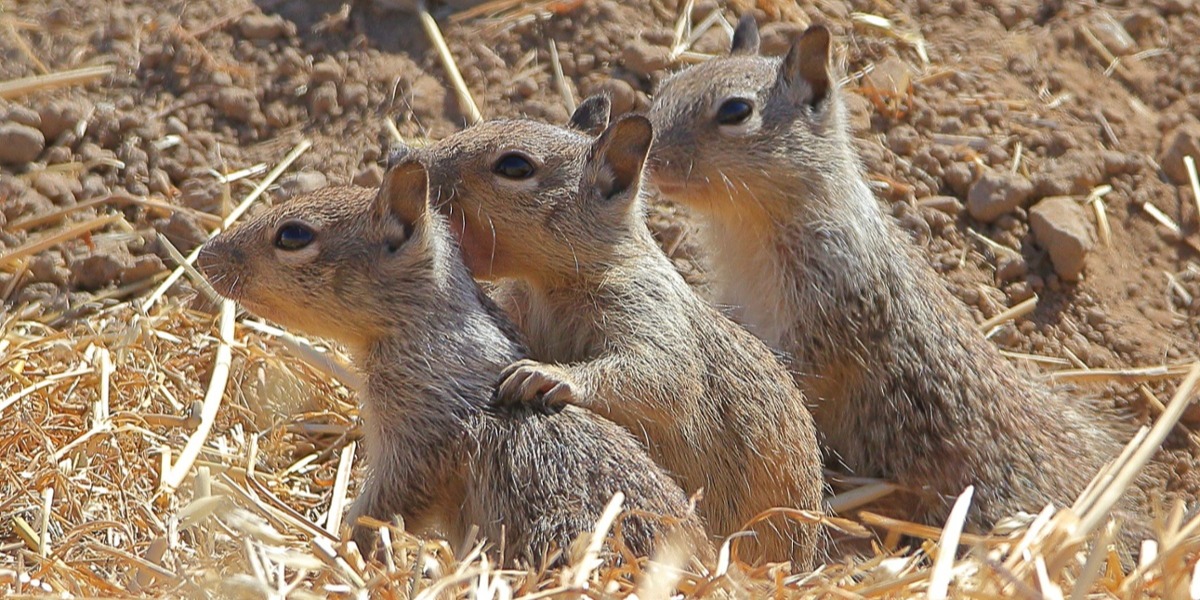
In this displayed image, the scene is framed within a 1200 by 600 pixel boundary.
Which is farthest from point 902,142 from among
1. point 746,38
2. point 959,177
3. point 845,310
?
point 845,310

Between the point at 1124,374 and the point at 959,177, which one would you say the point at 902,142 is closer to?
the point at 959,177

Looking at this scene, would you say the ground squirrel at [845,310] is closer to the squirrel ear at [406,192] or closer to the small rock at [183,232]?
the squirrel ear at [406,192]

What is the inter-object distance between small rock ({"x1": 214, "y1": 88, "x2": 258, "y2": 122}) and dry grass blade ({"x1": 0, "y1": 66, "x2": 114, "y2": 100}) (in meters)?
0.65

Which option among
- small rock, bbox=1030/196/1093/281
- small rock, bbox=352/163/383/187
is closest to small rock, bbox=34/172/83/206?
small rock, bbox=352/163/383/187

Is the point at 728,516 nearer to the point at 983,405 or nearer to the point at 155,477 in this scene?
the point at 983,405

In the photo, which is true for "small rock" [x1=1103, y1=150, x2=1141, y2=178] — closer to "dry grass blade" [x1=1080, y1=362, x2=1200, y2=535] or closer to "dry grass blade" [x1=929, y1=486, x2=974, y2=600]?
"dry grass blade" [x1=1080, y1=362, x2=1200, y2=535]

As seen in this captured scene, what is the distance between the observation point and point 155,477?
5.90 meters

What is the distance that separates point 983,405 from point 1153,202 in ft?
8.76

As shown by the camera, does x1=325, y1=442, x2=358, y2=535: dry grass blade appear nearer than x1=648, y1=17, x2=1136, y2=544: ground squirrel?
Yes

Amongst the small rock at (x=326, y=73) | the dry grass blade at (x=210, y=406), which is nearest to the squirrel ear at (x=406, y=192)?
the dry grass blade at (x=210, y=406)

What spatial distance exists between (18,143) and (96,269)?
82 cm

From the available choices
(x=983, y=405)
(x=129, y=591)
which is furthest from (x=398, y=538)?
(x=983, y=405)

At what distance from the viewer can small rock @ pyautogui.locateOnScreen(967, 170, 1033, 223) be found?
7777 mm

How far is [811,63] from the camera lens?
20.7ft
